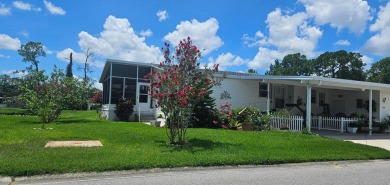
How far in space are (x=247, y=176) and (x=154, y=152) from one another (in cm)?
286

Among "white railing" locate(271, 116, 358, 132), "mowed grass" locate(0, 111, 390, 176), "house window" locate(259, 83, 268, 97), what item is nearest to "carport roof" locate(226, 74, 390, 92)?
"white railing" locate(271, 116, 358, 132)

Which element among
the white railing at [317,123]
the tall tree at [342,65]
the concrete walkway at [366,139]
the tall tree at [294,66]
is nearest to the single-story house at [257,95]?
the white railing at [317,123]

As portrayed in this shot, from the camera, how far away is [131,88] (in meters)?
22.3

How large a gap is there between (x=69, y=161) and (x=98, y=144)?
101 inches

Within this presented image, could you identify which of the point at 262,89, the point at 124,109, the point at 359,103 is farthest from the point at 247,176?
the point at 359,103

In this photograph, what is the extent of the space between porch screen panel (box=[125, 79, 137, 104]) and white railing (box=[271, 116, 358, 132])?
957cm

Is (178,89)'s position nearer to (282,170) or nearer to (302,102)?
(282,170)

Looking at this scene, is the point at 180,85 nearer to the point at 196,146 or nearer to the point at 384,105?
the point at 196,146

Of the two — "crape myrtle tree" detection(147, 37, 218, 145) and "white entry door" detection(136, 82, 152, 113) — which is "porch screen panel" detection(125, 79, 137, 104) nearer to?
"white entry door" detection(136, 82, 152, 113)

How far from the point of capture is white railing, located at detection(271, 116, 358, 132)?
1681 cm

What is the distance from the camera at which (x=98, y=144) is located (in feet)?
33.3

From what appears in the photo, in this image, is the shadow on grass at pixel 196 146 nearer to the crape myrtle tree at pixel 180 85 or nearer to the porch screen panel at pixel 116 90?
the crape myrtle tree at pixel 180 85

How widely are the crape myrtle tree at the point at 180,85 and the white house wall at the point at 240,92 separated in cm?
840

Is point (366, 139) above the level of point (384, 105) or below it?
below
